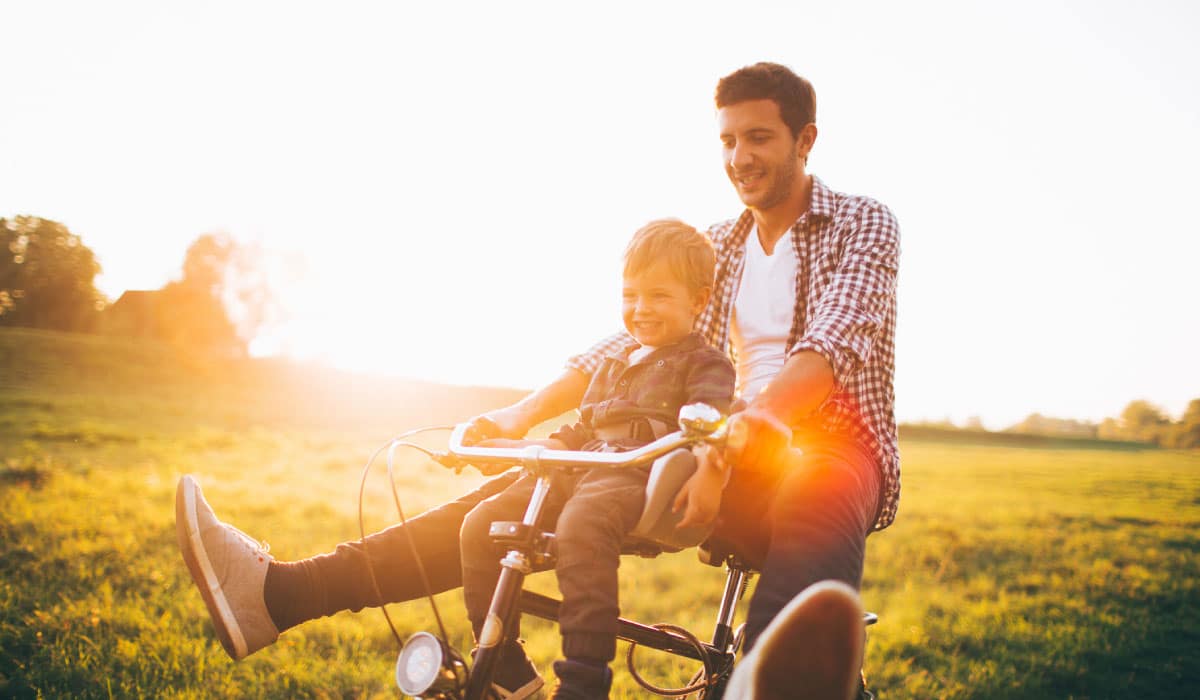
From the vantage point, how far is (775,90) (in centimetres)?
313

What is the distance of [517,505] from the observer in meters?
2.30

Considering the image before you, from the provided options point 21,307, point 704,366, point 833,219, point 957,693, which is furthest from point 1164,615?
point 21,307

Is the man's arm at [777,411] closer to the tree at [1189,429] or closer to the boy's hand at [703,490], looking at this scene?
the boy's hand at [703,490]

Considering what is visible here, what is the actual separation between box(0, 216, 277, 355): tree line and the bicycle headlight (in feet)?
29.7

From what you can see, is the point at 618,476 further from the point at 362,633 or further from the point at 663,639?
the point at 362,633

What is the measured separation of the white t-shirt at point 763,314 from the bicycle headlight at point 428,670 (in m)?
1.81

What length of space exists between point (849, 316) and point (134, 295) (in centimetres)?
2298

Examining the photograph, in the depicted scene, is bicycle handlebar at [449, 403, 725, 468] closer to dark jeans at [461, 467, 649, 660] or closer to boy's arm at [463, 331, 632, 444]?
dark jeans at [461, 467, 649, 660]

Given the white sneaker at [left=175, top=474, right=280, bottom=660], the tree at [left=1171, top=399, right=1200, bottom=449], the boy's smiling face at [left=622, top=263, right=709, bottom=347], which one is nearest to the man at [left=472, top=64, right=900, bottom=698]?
the boy's smiling face at [left=622, top=263, right=709, bottom=347]

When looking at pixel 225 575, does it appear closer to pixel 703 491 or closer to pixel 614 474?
pixel 614 474

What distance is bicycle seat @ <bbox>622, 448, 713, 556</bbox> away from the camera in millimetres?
1961

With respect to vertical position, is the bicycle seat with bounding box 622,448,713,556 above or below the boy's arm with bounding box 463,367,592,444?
below

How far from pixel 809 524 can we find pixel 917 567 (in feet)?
29.8

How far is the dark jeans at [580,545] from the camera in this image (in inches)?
74.2
